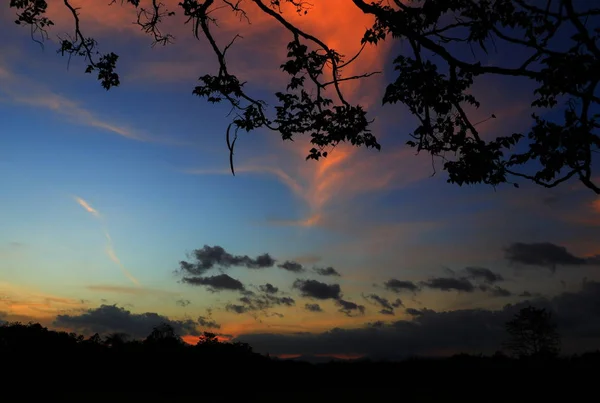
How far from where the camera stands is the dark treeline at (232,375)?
33.1 ft

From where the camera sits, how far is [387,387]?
10805mm

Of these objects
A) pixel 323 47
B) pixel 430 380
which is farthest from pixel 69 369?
pixel 323 47

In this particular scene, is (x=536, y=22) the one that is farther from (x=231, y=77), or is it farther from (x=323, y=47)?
(x=231, y=77)

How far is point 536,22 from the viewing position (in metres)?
9.88

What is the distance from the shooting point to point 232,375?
39.6 ft

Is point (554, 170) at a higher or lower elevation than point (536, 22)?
lower

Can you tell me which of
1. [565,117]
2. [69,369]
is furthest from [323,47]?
[69,369]

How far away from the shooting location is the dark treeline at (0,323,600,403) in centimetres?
1010

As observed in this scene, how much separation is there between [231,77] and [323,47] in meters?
2.47

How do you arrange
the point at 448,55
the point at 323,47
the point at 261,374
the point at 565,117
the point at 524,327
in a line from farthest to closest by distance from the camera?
the point at 524,327 → the point at 323,47 → the point at 261,374 → the point at 448,55 → the point at 565,117

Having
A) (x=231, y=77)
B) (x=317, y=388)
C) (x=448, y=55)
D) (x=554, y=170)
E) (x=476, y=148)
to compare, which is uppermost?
(x=231, y=77)

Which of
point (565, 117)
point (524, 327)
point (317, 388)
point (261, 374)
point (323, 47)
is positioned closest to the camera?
point (565, 117)

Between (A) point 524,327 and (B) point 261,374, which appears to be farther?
(A) point 524,327

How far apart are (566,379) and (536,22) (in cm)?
667
